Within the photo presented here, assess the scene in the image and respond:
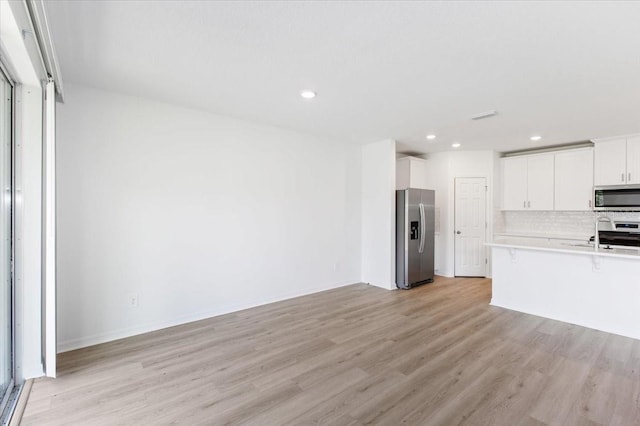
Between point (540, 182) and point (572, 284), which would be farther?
point (540, 182)

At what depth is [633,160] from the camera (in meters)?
4.62

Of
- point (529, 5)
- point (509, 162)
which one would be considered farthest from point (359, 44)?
point (509, 162)

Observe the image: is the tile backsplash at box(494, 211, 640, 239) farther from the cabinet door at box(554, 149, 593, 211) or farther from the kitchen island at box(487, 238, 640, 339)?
the kitchen island at box(487, 238, 640, 339)

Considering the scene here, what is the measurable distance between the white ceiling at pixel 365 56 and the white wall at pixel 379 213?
139cm

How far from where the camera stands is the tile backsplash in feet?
17.4

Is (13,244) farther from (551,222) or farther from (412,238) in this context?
(551,222)

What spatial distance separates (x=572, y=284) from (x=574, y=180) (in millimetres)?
2525

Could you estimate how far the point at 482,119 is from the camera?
12.7 ft

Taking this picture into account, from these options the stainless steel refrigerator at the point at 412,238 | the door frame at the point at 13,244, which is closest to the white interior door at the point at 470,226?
the stainless steel refrigerator at the point at 412,238

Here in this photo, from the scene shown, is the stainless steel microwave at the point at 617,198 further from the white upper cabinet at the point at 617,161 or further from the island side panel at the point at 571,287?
the island side panel at the point at 571,287

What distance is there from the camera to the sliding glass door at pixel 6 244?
2135mm

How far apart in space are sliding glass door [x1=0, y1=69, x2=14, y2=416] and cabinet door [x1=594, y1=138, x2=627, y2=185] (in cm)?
739

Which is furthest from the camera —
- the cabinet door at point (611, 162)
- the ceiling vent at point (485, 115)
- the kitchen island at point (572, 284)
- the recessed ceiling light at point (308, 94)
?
the cabinet door at point (611, 162)

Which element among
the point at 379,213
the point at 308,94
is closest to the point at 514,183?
the point at 379,213
